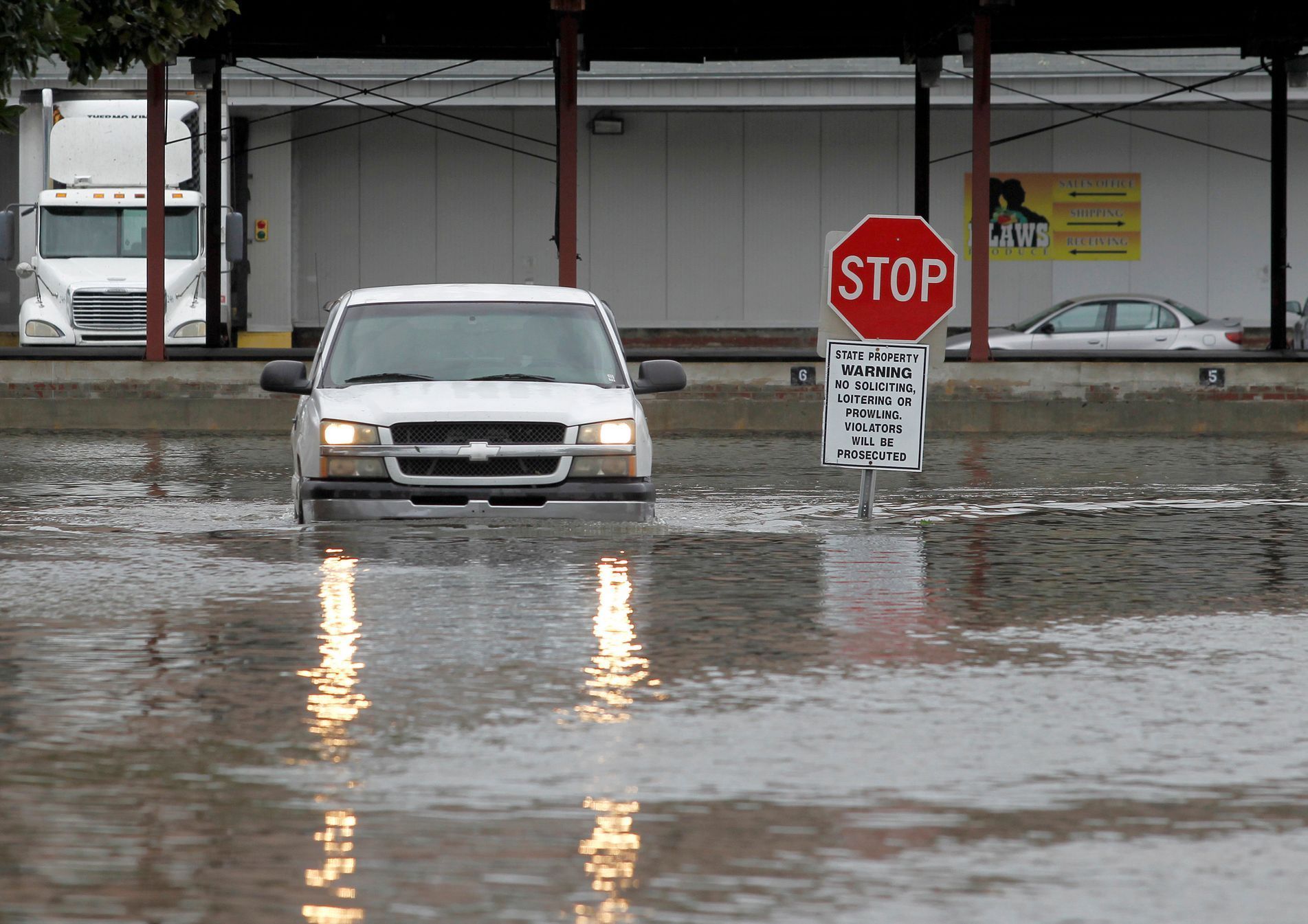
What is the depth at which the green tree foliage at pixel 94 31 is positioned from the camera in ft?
51.6

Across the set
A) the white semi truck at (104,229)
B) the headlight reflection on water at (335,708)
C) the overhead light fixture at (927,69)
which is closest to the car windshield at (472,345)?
the headlight reflection on water at (335,708)

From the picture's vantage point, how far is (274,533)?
13.8 meters

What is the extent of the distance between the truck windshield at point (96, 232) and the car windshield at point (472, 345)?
1902 cm

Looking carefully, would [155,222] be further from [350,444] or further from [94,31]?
[350,444]

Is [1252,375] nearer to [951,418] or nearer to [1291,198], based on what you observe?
[951,418]

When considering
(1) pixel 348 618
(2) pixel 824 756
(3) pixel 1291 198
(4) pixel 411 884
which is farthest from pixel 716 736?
(3) pixel 1291 198

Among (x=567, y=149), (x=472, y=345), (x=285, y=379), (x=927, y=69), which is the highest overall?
(x=927, y=69)

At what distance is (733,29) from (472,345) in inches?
646

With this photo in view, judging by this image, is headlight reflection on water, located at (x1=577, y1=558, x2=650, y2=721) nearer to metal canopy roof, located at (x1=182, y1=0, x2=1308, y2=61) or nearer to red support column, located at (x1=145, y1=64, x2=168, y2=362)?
red support column, located at (x1=145, y1=64, x2=168, y2=362)

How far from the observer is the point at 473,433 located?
12.7m

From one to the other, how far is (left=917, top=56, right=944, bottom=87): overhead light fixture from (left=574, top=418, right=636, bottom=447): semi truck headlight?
17223 mm

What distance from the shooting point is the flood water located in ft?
18.8

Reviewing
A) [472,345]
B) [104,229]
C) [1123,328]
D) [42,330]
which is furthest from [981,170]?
[472,345]

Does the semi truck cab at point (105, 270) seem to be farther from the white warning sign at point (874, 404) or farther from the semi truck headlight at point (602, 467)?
the semi truck headlight at point (602, 467)
